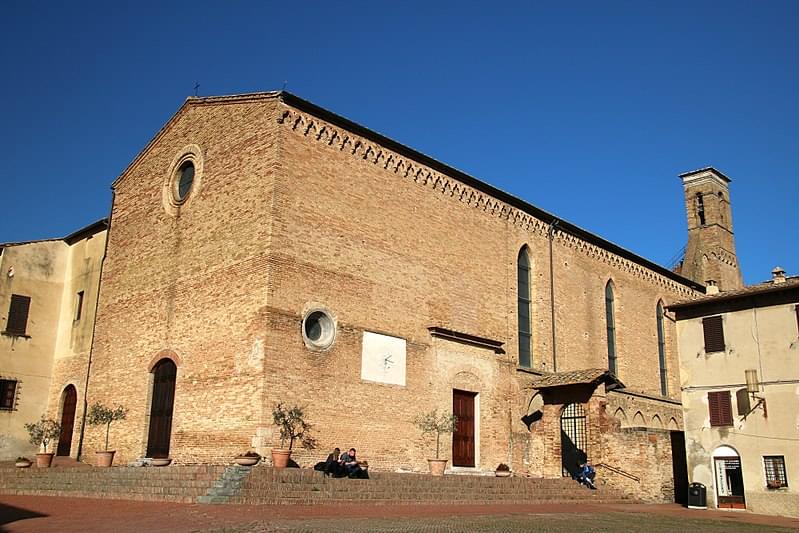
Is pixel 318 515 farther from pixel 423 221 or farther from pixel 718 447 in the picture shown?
pixel 718 447

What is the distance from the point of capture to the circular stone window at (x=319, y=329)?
18.3 metres

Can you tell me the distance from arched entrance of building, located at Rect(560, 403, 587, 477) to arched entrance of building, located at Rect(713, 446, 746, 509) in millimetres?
4718

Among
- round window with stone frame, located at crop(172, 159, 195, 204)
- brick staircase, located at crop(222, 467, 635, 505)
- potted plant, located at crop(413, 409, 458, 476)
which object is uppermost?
round window with stone frame, located at crop(172, 159, 195, 204)

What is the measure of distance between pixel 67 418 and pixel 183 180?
354 inches

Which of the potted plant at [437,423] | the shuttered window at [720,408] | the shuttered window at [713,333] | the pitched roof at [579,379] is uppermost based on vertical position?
the shuttered window at [713,333]

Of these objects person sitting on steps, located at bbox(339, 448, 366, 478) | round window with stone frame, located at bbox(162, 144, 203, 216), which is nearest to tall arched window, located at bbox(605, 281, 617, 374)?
person sitting on steps, located at bbox(339, 448, 366, 478)

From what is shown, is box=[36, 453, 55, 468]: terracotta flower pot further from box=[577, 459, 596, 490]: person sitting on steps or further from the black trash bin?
the black trash bin

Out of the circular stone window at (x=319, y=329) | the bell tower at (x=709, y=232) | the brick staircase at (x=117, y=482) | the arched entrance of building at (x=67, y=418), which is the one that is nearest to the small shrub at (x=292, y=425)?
the circular stone window at (x=319, y=329)

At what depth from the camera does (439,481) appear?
17156mm

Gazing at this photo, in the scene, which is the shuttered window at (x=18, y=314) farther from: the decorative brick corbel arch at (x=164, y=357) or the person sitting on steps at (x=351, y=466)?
the person sitting on steps at (x=351, y=466)

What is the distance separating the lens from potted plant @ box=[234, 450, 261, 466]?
602 inches

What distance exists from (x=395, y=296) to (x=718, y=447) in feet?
34.4

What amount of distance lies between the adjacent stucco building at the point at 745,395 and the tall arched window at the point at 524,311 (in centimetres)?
511

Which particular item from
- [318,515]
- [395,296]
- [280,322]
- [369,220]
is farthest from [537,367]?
[318,515]
